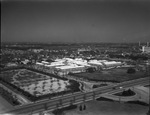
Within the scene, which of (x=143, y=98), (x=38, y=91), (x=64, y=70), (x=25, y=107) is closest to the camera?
(x=25, y=107)

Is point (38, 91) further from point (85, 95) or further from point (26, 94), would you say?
point (85, 95)

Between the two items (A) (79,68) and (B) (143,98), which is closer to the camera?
(B) (143,98)

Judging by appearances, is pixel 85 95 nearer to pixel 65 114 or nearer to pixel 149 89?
pixel 65 114

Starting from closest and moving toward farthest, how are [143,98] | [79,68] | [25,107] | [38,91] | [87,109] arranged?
[25,107] → [87,109] → [143,98] → [38,91] → [79,68]

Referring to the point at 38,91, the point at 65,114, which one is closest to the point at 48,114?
the point at 65,114

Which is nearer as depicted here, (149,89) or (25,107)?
(25,107)

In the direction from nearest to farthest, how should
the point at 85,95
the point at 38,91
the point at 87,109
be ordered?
the point at 87,109 < the point at 85,95 < the point at 38,91

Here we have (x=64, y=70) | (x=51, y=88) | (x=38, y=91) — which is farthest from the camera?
(x=64, y=70)

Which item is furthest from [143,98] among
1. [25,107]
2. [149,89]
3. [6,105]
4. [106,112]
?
[6,105]

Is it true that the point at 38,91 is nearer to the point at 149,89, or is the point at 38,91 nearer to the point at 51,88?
the point at 51,88
